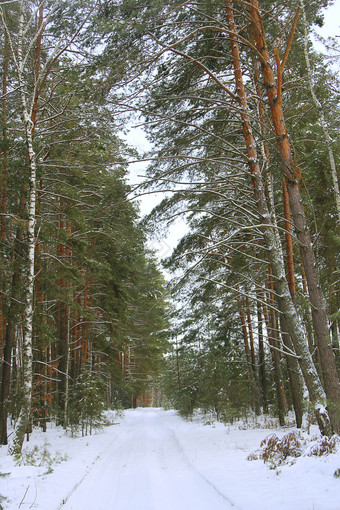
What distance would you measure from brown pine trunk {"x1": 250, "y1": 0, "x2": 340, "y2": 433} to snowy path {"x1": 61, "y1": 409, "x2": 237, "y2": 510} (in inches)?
90.9

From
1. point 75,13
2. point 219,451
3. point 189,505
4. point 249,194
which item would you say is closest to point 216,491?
point 189,505

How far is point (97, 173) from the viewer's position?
13.0 meters

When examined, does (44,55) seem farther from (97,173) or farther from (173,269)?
(173,269)

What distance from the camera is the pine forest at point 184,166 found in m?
6.00

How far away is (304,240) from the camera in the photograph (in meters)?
6.15

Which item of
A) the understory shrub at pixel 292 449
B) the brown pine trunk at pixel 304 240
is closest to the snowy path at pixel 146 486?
the understory shrub at pixel 292 449

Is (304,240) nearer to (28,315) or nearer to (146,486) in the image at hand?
(146,486)

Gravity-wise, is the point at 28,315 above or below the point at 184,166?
below

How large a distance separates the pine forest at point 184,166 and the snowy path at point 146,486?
206 centimetres

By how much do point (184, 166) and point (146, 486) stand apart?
211 inches

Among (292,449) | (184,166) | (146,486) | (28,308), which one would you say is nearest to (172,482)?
(146,486)

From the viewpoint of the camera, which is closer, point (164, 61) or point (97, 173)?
point (164, 61)

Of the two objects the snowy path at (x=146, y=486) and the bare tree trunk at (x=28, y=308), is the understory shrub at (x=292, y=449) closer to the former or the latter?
the snowy path at (x=146, y=486)

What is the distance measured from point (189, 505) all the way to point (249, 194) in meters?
5.77
